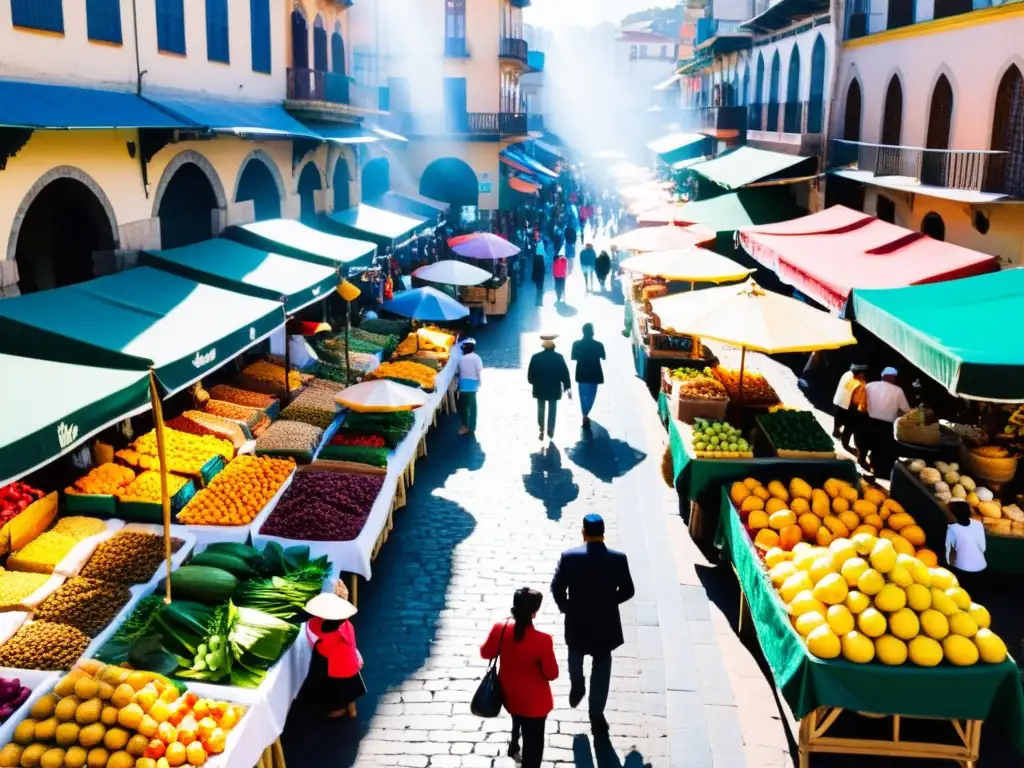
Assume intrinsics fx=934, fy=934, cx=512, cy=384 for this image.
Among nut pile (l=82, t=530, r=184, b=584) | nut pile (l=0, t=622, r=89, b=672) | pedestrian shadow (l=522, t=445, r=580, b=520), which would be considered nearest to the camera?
nut pile (l=0, t=622, r=89, b=672)

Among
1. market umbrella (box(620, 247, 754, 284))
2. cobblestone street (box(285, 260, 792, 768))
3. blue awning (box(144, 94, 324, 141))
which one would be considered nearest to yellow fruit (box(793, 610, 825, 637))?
cobblestone street (box(285, 260, 792, 768))

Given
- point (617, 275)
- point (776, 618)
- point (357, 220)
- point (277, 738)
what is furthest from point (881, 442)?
point (617, 275)

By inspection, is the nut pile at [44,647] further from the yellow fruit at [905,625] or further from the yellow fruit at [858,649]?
the yellow fruit at [905,625]

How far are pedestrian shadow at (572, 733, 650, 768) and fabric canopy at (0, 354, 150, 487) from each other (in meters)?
4.41

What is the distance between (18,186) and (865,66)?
59.2 feet

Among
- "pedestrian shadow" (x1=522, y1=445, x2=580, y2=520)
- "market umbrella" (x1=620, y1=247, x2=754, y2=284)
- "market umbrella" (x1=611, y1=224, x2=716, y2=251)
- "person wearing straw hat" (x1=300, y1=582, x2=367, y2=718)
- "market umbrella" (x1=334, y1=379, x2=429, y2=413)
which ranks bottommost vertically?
"pedestrian shadow" (x1=522, y1=445, x2=580, y2=520)

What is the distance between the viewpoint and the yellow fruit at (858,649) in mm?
6395

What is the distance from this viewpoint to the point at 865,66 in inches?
834

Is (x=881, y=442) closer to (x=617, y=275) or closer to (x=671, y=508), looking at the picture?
(x=671, y=508)

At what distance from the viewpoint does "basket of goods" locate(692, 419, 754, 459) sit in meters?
10.6

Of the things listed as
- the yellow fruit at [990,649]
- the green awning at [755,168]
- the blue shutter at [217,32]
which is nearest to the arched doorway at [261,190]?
the blue shutter at [217,32]

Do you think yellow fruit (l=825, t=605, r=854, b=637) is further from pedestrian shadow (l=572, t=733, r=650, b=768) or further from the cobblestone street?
pedestrian shadow (l=572, t=733, r=650, b=768)

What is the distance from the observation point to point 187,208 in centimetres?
1588

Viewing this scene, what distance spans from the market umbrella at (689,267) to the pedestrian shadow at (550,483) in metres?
4.12
